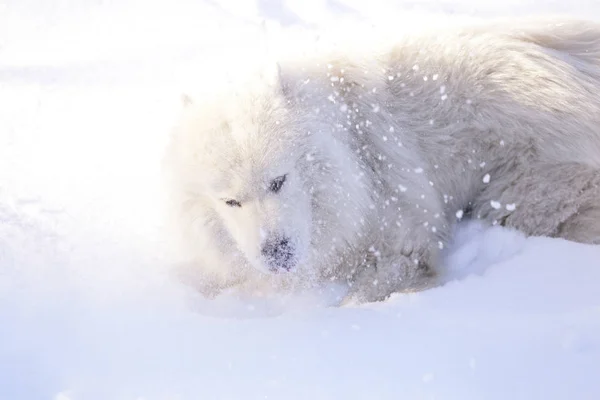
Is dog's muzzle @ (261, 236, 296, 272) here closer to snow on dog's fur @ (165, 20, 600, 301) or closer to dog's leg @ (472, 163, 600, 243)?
snow on dog's fur @ (165, 20, 600, 301)

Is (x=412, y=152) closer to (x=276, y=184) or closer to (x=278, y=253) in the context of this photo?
(x=276, y=184)

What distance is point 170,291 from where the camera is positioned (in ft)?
12.6

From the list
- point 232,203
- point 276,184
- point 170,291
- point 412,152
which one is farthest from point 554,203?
point 170,291

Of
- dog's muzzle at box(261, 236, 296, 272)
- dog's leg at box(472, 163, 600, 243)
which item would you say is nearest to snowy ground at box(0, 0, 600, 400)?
dog's leg at box(472, 163, 600, 243)

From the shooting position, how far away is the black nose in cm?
345

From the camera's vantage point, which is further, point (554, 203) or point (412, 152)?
Answer: point (412, 152)

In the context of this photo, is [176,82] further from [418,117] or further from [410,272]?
[410,272]

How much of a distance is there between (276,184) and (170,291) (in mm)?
945

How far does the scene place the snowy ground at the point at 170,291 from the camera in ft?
8.59

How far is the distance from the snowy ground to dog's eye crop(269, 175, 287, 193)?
0.69 meters

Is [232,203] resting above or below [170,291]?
above

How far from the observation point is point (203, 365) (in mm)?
2805

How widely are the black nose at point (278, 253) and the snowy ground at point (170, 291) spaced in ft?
0.95

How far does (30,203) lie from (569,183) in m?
3.80
